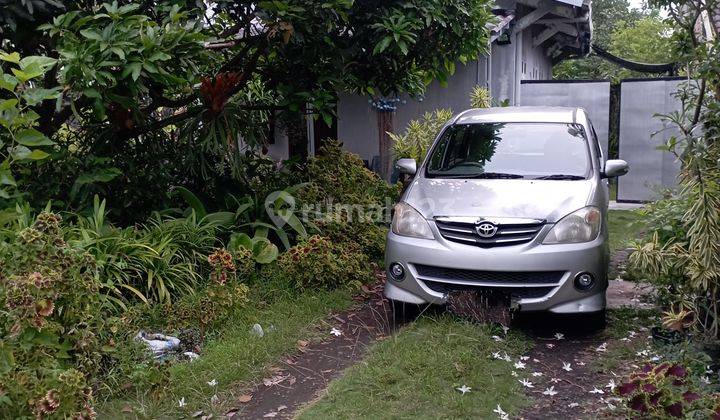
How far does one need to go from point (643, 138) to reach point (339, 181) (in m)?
6.88

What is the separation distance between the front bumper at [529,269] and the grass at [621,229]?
3.11 meters

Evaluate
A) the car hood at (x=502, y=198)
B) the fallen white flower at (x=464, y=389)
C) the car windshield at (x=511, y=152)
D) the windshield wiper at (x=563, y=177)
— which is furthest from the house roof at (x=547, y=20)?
the fallen white flower at (x=464, y=389)

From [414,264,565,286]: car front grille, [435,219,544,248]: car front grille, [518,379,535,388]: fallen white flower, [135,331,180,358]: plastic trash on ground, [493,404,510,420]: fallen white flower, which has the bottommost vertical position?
[518,379,535,388]: fallen white flower

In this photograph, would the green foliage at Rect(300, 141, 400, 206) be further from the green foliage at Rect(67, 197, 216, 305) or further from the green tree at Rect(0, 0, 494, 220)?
the green foliage at Rect(67, 197, 216, 305)

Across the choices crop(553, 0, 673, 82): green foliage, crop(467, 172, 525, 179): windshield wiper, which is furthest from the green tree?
crop(553, 0, 673, 82): green foliage

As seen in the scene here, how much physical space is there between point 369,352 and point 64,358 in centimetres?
208

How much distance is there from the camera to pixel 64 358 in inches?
152

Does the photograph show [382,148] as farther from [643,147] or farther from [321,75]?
[643,147]

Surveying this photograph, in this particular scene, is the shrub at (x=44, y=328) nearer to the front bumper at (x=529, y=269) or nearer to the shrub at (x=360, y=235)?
the front bumper at (x=529, y=269)

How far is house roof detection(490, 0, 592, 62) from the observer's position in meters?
11.0

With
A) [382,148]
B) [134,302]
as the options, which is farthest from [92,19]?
[382,148]

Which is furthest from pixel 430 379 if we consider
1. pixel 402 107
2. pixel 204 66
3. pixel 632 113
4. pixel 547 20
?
pixel 547 20

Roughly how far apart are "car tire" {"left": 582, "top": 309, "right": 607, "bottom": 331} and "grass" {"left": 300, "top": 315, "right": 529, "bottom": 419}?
26.2 inches

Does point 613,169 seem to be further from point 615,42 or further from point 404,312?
point 615,42
